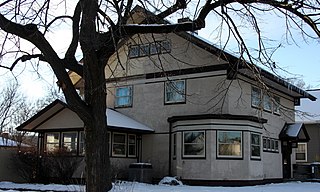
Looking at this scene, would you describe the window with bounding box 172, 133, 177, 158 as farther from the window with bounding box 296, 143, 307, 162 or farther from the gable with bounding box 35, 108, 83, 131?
the window with bounding box 296, 143, 307, 162

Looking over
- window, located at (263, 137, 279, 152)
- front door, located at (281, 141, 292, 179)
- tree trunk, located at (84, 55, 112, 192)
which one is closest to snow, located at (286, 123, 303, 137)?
front door, located at (281, 141, 292, 179)

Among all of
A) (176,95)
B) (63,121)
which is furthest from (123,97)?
(63,121)

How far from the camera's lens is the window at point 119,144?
24.2 m

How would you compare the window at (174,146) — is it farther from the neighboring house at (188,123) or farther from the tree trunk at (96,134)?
the tree trunk at (96,134)

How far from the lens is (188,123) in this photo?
22.6m

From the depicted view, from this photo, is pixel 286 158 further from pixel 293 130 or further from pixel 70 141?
pixel 70 141

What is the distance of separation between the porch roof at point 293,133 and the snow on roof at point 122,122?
8498 mm

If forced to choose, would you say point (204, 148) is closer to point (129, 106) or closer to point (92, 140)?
point (129, 106)

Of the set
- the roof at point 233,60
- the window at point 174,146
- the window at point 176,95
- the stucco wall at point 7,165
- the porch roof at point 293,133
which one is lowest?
the stucco wall at point 7,165

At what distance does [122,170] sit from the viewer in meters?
23.8

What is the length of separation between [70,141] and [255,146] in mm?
9789

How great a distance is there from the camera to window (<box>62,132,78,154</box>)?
24219 millimetres

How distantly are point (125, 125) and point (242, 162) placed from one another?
20.7 feet

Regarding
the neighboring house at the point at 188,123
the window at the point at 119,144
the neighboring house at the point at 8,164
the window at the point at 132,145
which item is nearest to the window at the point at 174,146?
the neighboring house at the point at 188,123
